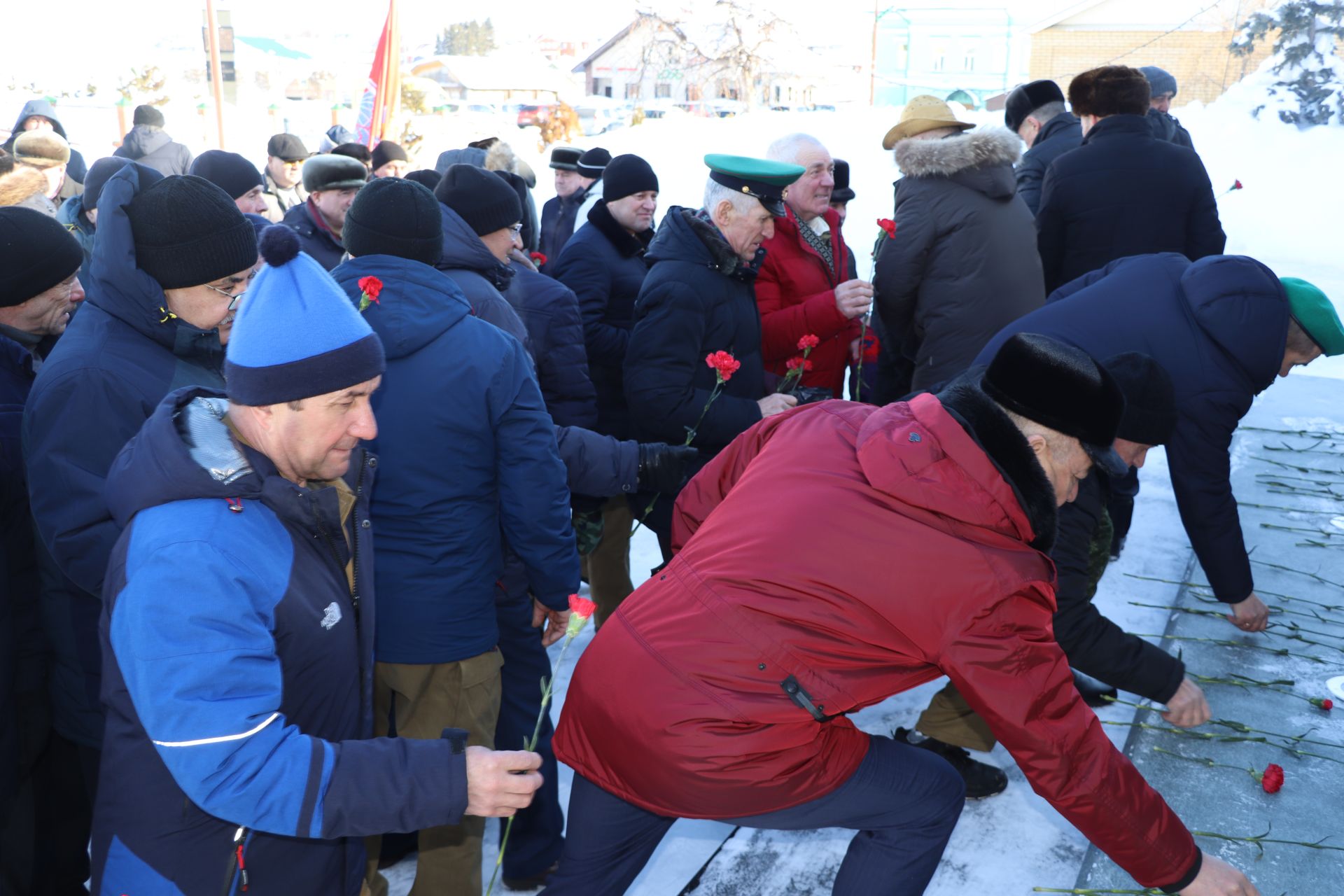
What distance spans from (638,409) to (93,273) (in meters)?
1.72

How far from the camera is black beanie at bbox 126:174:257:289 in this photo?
239 cm

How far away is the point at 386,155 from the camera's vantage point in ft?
25.1

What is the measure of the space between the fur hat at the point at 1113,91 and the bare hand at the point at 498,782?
4.11 meters

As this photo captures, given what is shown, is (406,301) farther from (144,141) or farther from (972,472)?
(144,141)

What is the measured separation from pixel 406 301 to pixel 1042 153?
422 centimetres

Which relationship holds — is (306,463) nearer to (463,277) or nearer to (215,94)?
(463,277)

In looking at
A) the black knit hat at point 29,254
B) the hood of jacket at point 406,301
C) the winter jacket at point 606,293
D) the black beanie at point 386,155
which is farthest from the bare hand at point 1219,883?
the black beanie at point 386,155

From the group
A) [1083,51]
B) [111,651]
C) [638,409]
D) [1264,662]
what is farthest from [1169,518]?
[1083,51]

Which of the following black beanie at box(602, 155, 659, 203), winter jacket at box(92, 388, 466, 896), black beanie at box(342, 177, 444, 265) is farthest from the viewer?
black beanie at box(602, 155, 659, 203)

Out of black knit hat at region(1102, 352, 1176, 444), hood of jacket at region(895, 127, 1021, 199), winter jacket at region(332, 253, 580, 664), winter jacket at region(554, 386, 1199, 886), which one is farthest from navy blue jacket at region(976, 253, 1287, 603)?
winter jacket at region(332, 253, 580, 664)

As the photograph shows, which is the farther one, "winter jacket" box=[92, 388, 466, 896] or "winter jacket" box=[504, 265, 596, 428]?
"winter jacket" box=[504, 265, 596, 428]

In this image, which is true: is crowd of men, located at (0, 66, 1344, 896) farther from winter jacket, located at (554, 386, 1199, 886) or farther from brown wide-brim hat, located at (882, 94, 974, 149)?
brown wide-brim hat, located at (882, 94, 974, 149)

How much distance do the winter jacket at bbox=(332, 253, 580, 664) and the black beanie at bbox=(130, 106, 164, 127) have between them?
6.05 m

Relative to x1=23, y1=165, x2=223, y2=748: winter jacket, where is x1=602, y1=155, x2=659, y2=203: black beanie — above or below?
above
